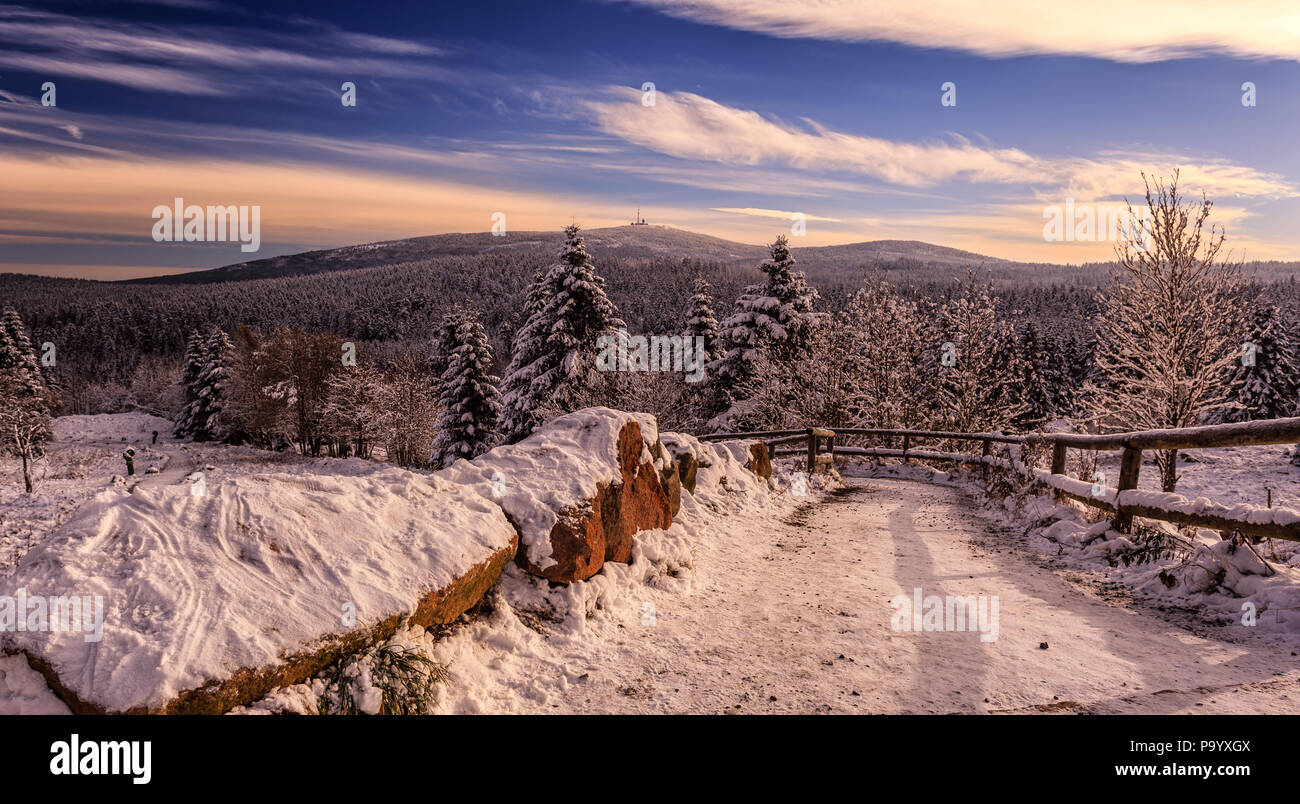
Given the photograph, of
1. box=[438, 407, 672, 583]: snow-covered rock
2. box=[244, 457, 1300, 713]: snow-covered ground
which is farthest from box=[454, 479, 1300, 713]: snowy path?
box=[438, 407, 672, 583]: snow-covered rock

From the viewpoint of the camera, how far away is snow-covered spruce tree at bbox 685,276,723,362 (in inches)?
1244

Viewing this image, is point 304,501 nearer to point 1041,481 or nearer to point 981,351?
point 1041,481

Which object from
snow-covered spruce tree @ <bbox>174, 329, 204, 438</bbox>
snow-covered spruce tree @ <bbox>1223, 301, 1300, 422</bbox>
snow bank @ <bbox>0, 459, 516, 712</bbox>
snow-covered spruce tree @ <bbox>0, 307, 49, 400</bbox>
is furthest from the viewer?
snow-covered spruce tree @ <bbox>174, 329, 204, 438</bbox>

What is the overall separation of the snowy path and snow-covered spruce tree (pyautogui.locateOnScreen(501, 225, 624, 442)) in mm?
18341

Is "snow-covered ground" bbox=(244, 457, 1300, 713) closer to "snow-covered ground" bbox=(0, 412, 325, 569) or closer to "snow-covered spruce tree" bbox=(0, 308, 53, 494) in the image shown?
"snow-covered ground" bbox=(0, 412, 325, 569)

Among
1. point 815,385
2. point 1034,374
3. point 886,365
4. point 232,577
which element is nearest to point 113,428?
point 815,385

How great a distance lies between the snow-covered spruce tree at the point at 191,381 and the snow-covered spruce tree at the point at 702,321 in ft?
139

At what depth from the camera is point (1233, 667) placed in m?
3.97

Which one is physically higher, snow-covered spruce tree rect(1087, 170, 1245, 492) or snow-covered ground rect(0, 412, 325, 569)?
snow-covered spruce tree rect(1087, 170, 1245, 492)

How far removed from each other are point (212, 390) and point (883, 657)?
57591 millimetres

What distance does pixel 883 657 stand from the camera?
14.4 ft

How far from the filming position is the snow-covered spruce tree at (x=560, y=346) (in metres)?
24.4

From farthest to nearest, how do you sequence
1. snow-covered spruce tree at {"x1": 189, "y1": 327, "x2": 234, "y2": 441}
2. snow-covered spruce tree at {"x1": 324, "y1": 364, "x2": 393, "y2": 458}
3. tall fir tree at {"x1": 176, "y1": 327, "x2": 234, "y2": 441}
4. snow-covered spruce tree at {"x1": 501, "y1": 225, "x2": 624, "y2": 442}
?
tall fir tree at {"x1": 176, "y1": 327, "x2": 234, "y2": 441}
snow-covered spruce tree at {"x1": 189, "y1": 327, "x2": 234, "y2": 441}
snow-covered spruce tree at {"x1": 324, "y1": 364, "x2": 393, "y2": 458}
snow-covered spruce tree at {"x1": 501, "y1": 225, "x2": 624, "y2": 442}
